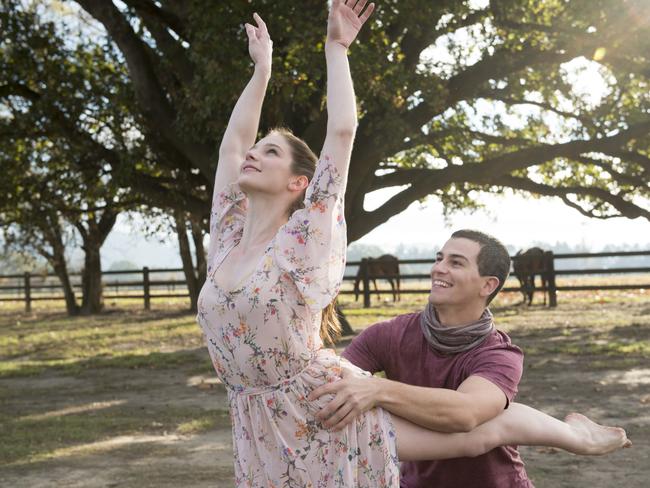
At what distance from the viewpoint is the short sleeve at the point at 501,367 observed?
2.87 meters

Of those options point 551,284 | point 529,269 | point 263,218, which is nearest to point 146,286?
point 529,269

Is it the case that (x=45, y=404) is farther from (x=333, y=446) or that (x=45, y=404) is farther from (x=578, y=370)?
(x=333, y=446)

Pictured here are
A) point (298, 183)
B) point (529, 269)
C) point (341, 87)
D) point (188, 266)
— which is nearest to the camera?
point (341, 87)

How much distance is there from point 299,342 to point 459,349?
0.77 metres

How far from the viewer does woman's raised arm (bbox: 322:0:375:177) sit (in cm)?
264

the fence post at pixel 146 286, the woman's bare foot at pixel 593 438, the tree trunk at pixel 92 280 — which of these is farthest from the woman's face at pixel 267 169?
the fence post at pixel 146 286

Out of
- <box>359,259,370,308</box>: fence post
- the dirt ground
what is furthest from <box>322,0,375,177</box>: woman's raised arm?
<box>359,259,370,308</box>: fence post

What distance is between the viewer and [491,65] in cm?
1377

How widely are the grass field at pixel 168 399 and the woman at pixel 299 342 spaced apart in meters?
2.95

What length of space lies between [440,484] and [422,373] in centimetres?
40

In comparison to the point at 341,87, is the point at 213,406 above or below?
below

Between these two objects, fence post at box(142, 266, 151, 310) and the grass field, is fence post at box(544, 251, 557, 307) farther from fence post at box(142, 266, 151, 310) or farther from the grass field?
fence post at box(142, 266, 151, 310)

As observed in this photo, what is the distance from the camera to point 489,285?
3227 mm

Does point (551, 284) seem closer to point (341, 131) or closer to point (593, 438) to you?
point (593, 438)
